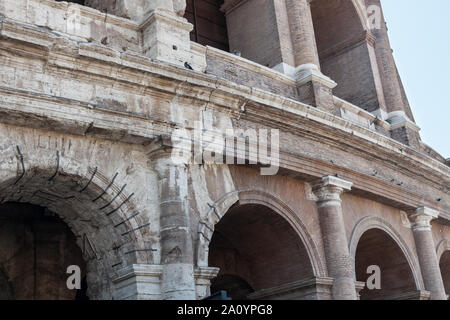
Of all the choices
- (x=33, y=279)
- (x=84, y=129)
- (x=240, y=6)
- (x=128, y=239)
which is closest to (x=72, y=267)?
(x=33, y=279)

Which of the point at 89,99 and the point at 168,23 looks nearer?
the point at 89,99

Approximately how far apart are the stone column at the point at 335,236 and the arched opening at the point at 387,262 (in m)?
1.53

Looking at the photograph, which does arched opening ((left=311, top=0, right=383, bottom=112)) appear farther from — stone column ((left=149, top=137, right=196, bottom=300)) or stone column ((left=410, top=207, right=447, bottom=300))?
stone column ((left=149, top=137, right=196, bottom=300))

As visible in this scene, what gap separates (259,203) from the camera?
27.1ft

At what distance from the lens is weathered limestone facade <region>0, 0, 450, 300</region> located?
6.61 metres

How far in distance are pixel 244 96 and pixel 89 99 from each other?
6.59ft

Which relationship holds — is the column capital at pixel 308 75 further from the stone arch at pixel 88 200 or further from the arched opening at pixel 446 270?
the arched opening at pixel 446 270

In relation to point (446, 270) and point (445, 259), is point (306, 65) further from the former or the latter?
point (446, 270)

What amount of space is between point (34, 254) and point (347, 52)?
Result: 21.3 feet

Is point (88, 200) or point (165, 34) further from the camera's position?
point (165, 34)

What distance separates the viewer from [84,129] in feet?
21.7

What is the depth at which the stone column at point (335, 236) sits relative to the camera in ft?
28.1

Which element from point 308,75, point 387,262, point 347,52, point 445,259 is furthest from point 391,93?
point 445,259

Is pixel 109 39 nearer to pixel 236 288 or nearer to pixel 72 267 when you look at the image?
pixel 72 267
